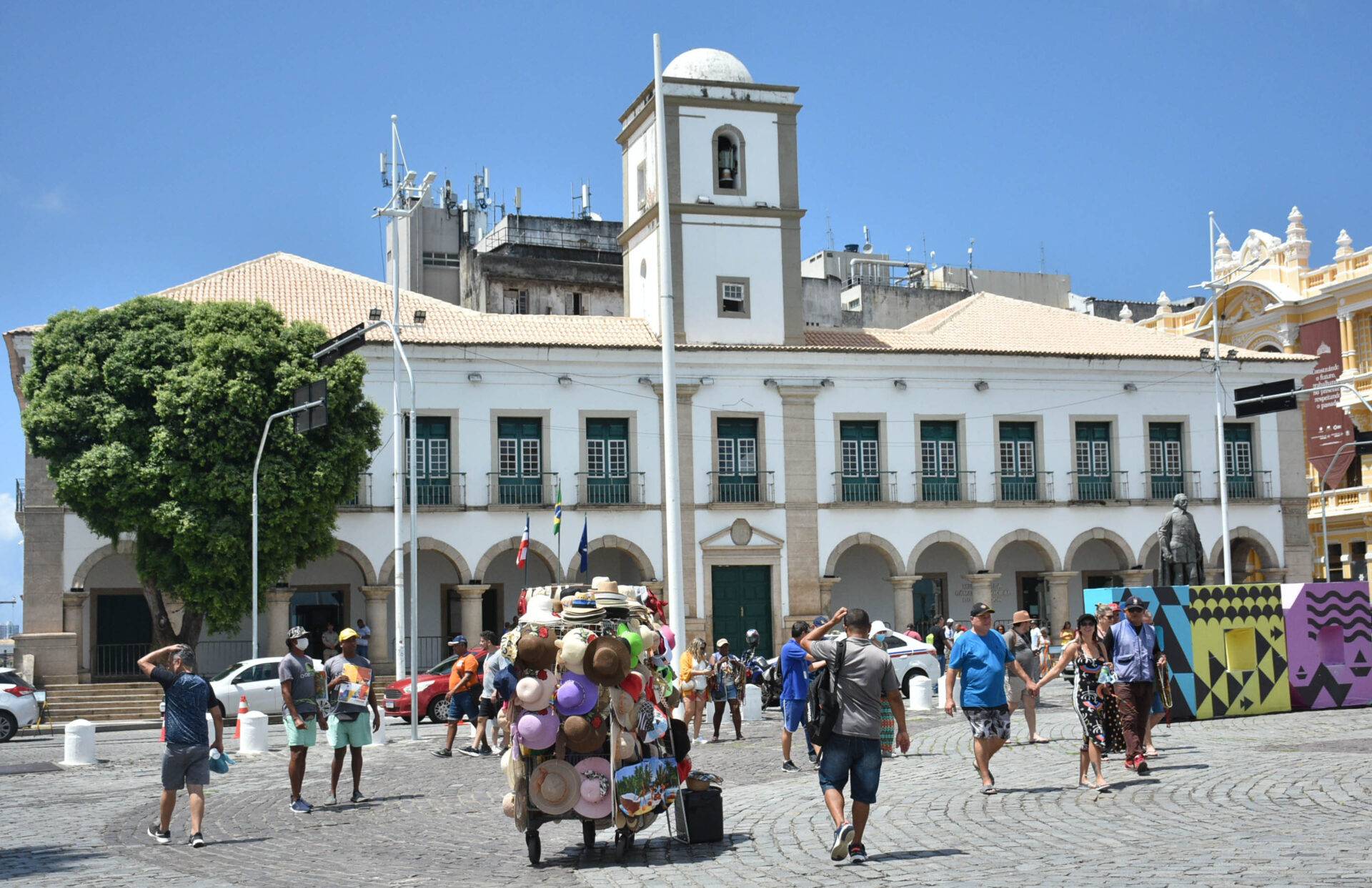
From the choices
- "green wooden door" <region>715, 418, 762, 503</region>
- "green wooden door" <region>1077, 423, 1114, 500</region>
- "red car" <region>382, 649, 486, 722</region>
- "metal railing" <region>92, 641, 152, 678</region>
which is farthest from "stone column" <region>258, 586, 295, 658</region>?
"green wooden door" <region>1077, 423, 1114, 500</region>

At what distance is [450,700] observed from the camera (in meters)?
19.4

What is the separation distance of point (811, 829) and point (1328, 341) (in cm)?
4033

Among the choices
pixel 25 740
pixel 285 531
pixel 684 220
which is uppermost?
pixel 684 220

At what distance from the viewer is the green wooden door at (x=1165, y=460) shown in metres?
39.9

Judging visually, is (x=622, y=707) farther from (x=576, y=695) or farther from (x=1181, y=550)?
(x=1181, y=550)

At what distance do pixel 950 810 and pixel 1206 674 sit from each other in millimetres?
9213

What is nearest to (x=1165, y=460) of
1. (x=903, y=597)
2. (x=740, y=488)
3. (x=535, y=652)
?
(x=903, y=597)

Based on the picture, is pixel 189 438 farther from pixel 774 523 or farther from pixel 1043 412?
pixel 1043 412

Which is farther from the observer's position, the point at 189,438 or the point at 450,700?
the point at 189,438

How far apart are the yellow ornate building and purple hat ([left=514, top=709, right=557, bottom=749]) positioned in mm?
35824

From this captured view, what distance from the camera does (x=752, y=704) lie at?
23.8 metres

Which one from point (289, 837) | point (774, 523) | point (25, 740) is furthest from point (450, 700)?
point (774, 523)

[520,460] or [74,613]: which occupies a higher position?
[520,460]

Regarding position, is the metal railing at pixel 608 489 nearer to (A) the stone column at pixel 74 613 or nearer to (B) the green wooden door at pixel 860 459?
(B) the green wooden door at pixel 860 459
